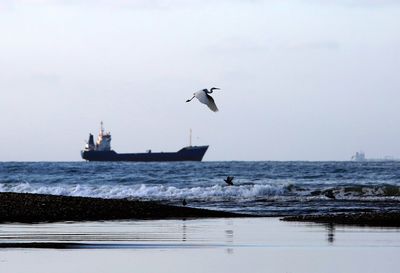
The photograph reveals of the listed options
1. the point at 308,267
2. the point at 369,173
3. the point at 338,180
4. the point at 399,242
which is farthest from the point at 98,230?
the point at 369,173

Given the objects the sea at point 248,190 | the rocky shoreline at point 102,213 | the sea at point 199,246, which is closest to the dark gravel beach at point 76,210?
the rocky shoreline at point 102,213

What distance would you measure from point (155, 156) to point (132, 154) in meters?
3.55

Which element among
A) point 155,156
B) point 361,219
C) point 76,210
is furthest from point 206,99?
point 155,156

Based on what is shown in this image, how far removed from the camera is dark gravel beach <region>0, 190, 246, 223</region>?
96.2 ft

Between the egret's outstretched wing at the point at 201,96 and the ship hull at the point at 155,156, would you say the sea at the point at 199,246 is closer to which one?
the egret's outstretched wing at the point at 201,96

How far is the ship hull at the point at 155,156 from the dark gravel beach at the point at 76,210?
124803 millimetres

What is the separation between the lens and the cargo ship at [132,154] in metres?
160

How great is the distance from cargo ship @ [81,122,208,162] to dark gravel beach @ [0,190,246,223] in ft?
411

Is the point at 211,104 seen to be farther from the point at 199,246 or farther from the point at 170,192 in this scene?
the point at 170,192

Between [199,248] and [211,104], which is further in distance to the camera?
[211,104]

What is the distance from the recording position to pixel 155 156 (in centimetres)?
16112

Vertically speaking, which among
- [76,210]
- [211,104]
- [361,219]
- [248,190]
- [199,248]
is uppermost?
[211,104]

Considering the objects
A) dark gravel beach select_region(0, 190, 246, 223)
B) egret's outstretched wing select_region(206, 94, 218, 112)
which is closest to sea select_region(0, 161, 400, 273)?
dark gravel beach select_region(0, 190, 246, 223)

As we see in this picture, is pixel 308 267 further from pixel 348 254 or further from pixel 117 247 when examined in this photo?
pixel 117 247
